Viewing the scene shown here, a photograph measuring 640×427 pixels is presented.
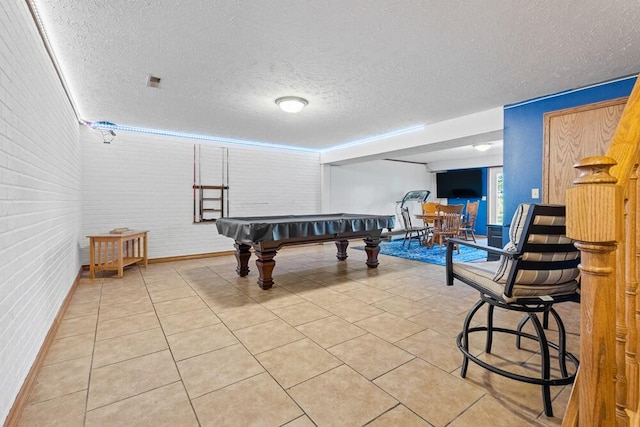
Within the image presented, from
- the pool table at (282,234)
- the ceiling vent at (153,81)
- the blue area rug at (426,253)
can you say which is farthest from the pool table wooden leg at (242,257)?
the blue area rug at (426,253)

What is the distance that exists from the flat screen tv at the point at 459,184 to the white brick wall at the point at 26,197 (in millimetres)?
10277

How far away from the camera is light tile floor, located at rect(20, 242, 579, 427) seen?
1.56 meters

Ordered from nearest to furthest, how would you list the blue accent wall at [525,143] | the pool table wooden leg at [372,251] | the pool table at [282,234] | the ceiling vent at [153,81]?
the ceiling vent at [153,81] → the blue accent wall at [525,143] → the pool table at [282,234] → the pool table wooden leg at [372,251]

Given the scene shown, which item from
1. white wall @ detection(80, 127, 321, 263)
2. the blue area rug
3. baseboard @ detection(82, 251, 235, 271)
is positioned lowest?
baseboard @ detection(82, 251, 235, 271)

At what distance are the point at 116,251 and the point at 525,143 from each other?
6.56 meters

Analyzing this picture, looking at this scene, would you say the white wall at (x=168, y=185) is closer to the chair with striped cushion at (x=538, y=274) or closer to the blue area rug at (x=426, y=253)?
the blue area rug at (x=426, y=253)

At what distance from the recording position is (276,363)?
2035mm

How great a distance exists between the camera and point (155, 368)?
6.51 ft

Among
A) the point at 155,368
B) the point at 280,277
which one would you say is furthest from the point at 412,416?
the point at 280,277

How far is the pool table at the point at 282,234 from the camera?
3.65m

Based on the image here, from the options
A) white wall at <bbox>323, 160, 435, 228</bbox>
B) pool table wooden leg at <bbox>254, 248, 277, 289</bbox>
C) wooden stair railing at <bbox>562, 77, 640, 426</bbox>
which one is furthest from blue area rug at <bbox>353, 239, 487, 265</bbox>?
wooden stair railing at <bbox>562, 77, 640, 426</bbox>

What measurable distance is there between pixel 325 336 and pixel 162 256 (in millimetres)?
4406

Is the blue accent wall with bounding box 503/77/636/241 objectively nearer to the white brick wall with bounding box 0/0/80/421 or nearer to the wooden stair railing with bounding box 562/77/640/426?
the wooden stair railing with bounding box 562/77/640/426

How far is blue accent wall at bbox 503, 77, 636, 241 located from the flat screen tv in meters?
6.19
